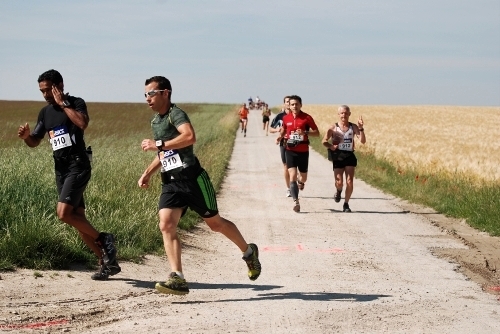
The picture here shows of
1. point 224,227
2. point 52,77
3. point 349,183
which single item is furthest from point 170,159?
point 349,183

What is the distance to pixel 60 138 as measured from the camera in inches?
302

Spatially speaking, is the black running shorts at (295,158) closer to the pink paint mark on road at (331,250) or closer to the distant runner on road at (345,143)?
the distant runner on road at (345,143)

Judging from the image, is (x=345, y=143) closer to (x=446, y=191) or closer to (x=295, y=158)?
(x=295, y=158)

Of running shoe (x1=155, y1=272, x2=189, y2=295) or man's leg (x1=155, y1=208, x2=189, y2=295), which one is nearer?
running shoe (x1=155, y1=272, x2=189, y2=295)

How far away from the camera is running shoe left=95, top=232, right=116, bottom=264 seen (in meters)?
7.88

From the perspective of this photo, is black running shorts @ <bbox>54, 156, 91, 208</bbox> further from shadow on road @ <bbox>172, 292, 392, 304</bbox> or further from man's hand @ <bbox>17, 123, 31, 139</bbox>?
shadow on road @ <bbox>172, 292, 392, 304</bbox>

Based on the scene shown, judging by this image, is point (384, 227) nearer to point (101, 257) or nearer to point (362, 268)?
point (362, 268)

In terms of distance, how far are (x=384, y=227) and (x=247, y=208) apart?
118 inches

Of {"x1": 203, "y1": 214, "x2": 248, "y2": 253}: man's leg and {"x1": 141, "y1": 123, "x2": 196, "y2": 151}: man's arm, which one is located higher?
{"x1": 141, "y1": 123, "x2": 196, "y2": 151}: man's arm

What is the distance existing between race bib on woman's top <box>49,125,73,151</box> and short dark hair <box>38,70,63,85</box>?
1.35ft

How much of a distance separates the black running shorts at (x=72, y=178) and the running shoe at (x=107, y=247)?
40 cm

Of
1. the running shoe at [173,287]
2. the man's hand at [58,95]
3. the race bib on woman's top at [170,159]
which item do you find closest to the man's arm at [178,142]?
the race bib on woman's top at [170,159]

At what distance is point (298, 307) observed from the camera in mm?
6906

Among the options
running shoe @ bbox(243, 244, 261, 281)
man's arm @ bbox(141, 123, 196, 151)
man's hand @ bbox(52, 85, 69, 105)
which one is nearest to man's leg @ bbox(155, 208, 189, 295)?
man's arm @ bbox(141, 123, 196, 151)
